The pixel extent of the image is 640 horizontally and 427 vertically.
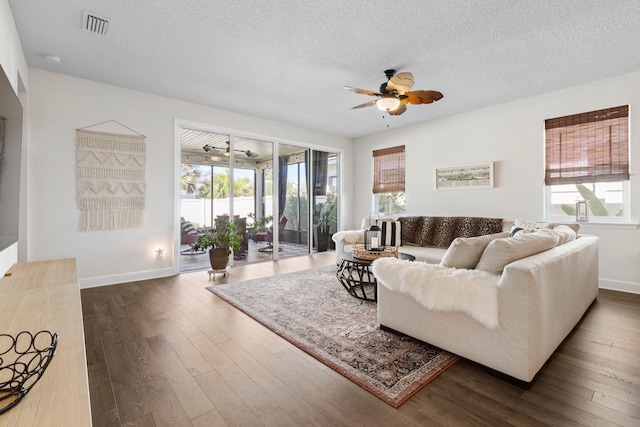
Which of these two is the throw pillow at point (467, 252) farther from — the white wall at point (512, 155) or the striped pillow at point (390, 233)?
the white wall at point (512, 155)

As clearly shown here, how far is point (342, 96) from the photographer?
425cm

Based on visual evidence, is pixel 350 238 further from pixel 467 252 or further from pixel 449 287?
pixel 449 287

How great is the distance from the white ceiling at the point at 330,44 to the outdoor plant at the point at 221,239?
1964mm

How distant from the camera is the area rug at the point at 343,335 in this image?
1.82 meters

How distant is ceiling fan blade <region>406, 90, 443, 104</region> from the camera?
3.15 m

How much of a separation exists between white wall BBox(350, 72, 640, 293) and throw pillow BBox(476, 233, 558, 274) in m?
2.59

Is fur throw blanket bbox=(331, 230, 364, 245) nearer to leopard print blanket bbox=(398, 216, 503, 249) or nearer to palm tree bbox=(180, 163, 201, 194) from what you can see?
leopard print blanket bbox=(398, 216, 503, 249)

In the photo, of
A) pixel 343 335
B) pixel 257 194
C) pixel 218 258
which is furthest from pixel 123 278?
pixel 343 335

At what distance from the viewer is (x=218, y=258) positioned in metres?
4.30

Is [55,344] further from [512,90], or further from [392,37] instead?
[512,90]

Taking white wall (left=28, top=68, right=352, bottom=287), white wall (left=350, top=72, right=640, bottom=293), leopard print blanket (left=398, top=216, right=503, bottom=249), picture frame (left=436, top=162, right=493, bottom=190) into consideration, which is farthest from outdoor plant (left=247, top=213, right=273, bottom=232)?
picture frame (left=436, top=162, right=493, bottom=190)

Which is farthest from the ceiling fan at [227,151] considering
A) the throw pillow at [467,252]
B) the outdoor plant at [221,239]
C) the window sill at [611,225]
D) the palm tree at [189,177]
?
the window sill at [611,225]

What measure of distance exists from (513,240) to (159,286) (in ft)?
12.7

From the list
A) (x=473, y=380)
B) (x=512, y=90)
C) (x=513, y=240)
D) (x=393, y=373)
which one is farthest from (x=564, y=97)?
(x=393, y=373)
